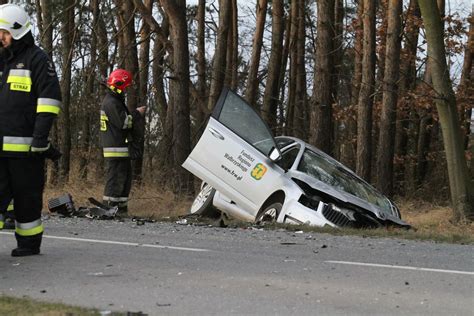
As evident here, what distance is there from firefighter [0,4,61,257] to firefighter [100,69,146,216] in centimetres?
417

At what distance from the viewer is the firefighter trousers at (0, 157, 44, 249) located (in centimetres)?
620

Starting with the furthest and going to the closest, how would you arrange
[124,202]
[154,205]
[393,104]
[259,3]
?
1. [259,3]
2. [393,104]
3. [154,205]
4. [124,202]

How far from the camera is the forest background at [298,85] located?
14.9 metres

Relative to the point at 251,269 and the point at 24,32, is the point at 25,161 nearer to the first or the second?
the point at 24,32

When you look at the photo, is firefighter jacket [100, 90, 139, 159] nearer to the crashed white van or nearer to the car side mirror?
the crashed white van

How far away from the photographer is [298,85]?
28.6 meters

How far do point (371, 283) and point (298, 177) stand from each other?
14.7ft

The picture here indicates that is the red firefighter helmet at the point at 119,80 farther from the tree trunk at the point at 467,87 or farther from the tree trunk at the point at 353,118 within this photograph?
the tree trunk at the point at 467,87

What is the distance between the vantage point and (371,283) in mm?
5656

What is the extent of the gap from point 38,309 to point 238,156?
5820mm

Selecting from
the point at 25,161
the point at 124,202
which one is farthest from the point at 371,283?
the point at 124,202

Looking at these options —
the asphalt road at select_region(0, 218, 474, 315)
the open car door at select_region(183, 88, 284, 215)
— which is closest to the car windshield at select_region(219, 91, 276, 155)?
the open car door at select_region(183, 88, 284, 215)

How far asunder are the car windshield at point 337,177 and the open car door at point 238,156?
1.73 feet

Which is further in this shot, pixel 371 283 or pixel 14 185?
pixel 14 185
